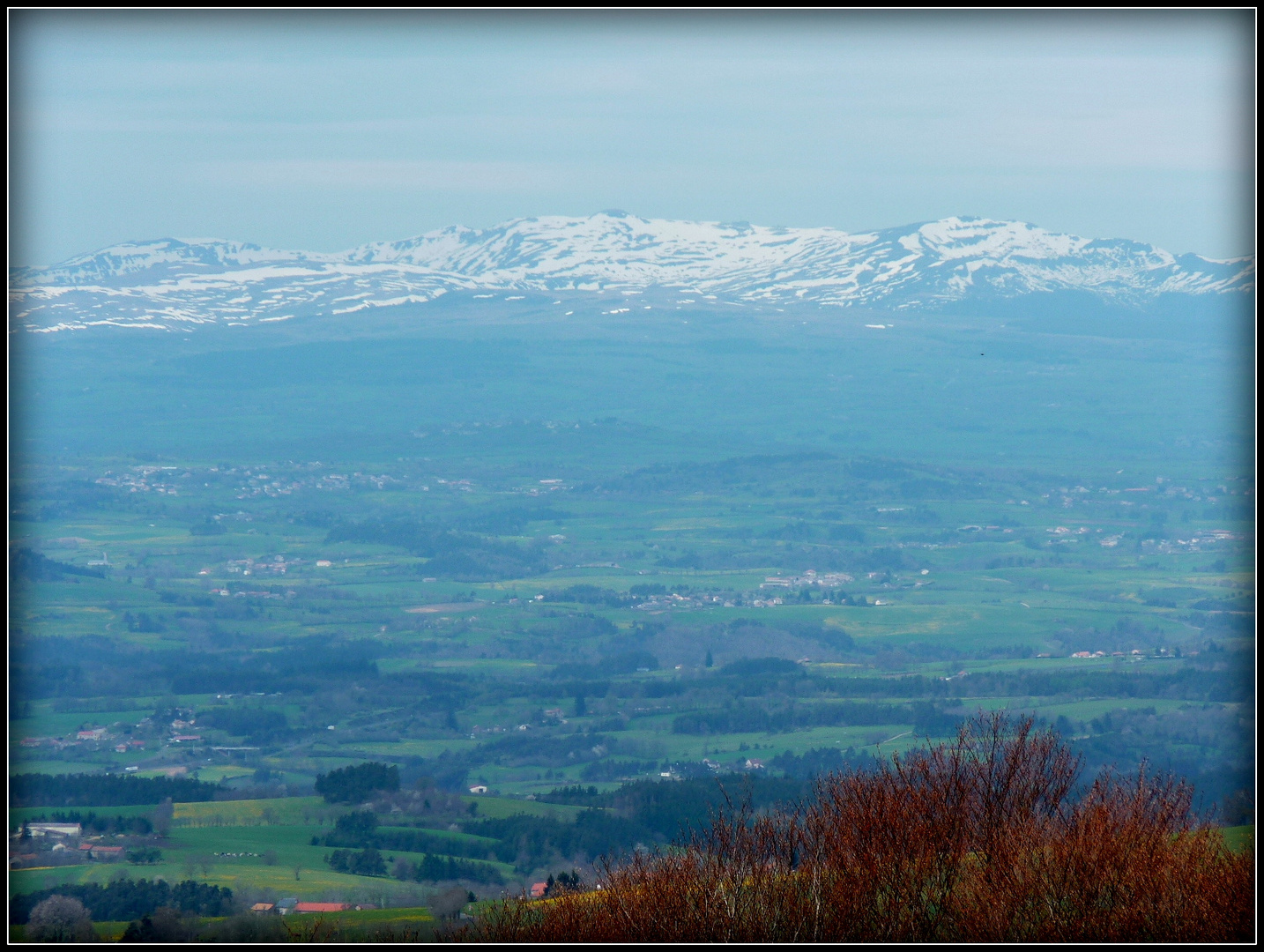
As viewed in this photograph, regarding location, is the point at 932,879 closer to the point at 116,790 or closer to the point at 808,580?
the point at 116,790

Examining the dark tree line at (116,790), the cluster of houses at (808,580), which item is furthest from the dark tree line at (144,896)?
the cluster of houses at (808,580)

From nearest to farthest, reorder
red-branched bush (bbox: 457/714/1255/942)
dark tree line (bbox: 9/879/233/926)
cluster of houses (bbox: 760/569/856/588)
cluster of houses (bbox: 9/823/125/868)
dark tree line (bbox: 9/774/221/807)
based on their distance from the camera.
A: red-branched bush (bbox: 457/714/1255/942)
dark tree line (bbox: 9/879/233/926)
cluster of houses (bbox: 9/823/125/868)
dark tree line (bbox: 9/774/221/807)
cluster of houses (bbox: 760/569/856/588)

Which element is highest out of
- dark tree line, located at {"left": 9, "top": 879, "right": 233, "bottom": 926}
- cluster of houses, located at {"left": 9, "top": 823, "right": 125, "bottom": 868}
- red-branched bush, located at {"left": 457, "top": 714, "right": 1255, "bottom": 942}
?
red-branched bush, located at {"left": 457, "top": 714, "right": 1255, "bottom": 942}

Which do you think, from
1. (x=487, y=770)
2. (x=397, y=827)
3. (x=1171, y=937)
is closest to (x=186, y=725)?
(x=487, y=770)

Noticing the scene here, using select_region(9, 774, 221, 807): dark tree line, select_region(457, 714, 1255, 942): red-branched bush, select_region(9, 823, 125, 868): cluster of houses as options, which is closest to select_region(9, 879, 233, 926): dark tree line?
select_region(9, 823, 125, 868): cluster of houses

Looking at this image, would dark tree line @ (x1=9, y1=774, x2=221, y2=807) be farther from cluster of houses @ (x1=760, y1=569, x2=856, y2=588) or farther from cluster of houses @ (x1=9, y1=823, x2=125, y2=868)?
cluster of houses @ (x1=760, y1=569, x2=856, y2=588)

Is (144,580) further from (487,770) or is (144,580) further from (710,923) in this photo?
(710,923)

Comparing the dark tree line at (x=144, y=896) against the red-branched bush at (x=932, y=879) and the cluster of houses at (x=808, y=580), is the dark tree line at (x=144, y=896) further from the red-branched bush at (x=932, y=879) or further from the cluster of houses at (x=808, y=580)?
the cluster of houses at (x=808, y=580)

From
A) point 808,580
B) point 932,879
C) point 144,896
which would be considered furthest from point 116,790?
point 808,580
